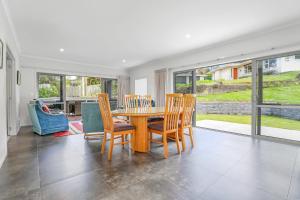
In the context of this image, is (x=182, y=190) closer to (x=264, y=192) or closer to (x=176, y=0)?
(x=264, y=192)

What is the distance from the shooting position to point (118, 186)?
5.89 ft

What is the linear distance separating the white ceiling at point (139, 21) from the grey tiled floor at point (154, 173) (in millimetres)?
2377

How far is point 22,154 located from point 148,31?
10.8ft

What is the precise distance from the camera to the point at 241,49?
3969 millimetres

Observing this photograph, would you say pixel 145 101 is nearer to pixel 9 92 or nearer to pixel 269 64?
pixel 269 64

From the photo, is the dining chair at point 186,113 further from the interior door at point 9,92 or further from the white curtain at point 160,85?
the interior door at point 9,92

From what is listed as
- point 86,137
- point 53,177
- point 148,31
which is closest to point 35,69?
point 86,137

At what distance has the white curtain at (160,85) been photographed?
233 inches

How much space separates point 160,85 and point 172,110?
11.1ft

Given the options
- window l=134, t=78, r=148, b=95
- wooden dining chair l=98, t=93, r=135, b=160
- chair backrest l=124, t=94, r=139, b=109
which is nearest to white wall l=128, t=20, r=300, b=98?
window l=134, t=78, r=148, b=95

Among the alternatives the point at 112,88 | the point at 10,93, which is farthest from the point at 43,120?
the point at 112,88

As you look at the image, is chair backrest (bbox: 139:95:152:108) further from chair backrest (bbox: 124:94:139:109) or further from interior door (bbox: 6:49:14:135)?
interior door (bbox: 6:49:14:135)

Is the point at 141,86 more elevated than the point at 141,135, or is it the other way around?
the point at 141,86

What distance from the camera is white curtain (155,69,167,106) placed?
5930mm
